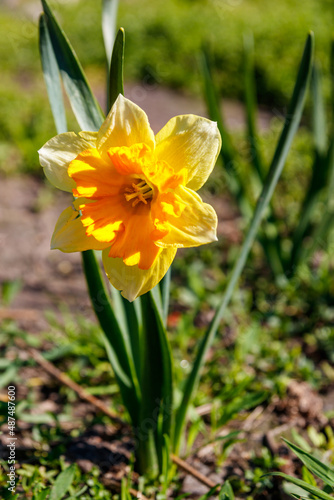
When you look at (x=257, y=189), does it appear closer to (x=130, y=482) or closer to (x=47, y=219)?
(x=47, y=219)

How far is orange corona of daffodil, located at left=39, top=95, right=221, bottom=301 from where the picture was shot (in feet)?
2.66

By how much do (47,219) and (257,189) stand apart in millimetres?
1148

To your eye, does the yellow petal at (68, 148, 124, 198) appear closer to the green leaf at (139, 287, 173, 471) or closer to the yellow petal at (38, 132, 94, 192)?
the yellow petal at (38, 132, 94, 192)

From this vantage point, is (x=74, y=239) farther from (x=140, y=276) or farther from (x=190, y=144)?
(x=190, y=144)

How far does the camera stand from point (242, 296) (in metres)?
2.00

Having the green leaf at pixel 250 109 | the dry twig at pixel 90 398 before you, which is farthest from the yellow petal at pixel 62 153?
the green leaf at pixel 250 109

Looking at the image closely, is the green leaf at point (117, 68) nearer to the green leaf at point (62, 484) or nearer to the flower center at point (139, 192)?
the flower center at point (139, 192)

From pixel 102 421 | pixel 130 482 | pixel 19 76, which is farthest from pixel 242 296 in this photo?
pixel 19 76

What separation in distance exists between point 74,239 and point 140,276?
138mm

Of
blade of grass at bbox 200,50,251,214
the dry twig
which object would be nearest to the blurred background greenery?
blade of grass at bbox 200,50,251,214

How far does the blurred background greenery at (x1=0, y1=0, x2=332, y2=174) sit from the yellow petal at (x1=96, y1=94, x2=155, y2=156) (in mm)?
2145

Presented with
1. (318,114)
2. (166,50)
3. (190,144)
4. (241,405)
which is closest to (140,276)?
(190,144)

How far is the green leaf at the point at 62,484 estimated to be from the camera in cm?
105

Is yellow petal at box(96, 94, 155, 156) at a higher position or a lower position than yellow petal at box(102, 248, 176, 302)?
higher
